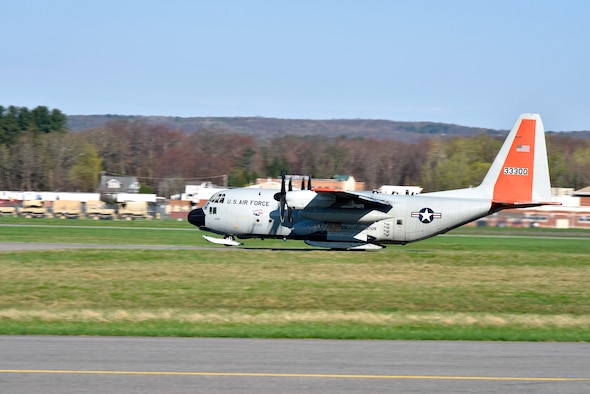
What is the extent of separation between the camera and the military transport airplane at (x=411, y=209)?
33.8 meters

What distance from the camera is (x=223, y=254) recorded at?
3086 cm

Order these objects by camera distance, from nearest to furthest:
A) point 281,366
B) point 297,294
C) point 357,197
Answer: point 281,366 < point 297,294 < point 357,197

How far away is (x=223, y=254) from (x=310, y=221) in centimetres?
499

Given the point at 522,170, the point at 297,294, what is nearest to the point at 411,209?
the point at 522,170

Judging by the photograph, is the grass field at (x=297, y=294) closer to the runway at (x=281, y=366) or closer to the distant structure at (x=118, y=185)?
the runway at (x=281, y=366)

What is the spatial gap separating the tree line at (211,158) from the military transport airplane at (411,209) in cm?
6815

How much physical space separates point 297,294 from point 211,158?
14000cm

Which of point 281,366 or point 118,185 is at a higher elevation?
point 118,185

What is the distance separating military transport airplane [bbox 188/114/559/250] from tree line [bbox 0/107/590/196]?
6815 cm

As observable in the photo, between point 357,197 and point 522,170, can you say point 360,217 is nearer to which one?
point 357,197

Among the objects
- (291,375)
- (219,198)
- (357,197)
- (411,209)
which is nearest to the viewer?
(291,375)

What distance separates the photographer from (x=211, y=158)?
16050cm

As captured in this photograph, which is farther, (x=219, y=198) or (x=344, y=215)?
(x=219, y=198)

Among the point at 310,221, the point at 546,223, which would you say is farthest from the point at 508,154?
the point at 546,223
